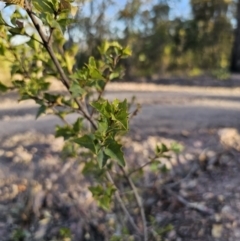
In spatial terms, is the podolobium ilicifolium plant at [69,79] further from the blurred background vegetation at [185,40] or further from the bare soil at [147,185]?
the blurred background vegetation at [185,40]

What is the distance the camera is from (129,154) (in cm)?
312

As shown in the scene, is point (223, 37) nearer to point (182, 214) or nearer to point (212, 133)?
point (212, 133)

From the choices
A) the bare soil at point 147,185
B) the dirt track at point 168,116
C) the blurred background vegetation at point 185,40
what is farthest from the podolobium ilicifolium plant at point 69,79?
the blurred background vegetation at point 185,40

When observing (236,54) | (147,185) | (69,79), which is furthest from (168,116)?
(236,54)

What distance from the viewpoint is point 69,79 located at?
1915 millimetres

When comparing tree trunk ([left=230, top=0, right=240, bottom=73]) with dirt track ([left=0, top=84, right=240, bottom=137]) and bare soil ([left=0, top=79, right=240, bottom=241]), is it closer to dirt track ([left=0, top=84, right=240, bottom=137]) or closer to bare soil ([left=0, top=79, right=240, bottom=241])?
dirt track ([left=0, top=84, right=240, bottom=137])

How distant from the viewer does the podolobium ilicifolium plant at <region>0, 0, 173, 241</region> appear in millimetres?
1341

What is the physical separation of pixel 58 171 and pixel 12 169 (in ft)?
1.00

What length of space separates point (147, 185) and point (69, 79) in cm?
118

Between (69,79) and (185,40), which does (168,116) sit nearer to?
(69,79)

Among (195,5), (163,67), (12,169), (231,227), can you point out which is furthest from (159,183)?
(195,5)

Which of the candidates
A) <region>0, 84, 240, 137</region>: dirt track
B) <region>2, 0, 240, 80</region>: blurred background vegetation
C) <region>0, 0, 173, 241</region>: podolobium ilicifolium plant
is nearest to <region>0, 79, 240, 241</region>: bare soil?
<region>0, 84, 240, 137</region>: dirt track

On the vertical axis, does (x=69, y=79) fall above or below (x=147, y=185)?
above

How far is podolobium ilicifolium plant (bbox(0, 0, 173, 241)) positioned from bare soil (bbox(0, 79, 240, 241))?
267 mm
